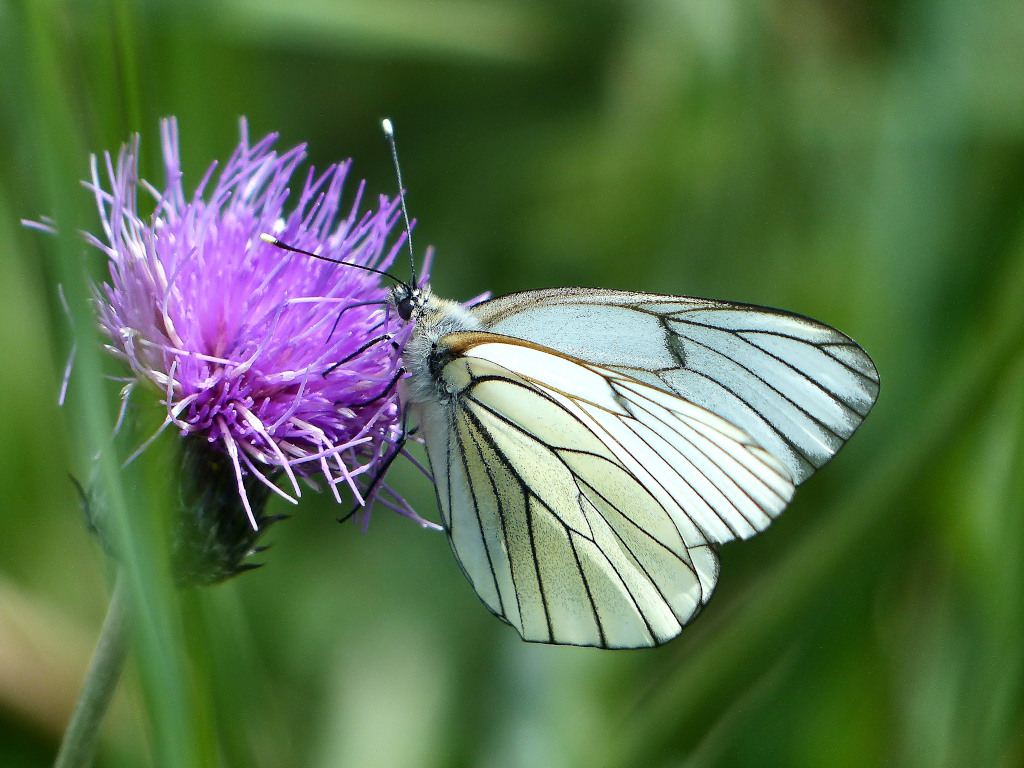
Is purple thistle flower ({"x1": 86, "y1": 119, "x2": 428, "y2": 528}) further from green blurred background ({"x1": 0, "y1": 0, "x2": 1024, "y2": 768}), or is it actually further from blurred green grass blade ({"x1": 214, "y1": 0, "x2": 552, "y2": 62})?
blurred green grass blade ({"x1": 214, "y1": 0, "x2": 552, "y2": 62})

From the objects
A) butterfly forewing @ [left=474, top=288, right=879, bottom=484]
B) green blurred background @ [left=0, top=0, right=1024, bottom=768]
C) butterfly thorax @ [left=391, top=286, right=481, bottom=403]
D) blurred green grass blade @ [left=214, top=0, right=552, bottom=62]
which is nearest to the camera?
green blurred background @ [left=0, top=0, right=1024, bottom=768]

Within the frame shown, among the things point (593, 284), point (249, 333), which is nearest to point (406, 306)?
point (249, 333)

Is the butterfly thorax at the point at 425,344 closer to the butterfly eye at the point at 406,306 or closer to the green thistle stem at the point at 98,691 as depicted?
the butterfly eye at the point at 406,306

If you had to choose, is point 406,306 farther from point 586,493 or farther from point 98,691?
point 98,691

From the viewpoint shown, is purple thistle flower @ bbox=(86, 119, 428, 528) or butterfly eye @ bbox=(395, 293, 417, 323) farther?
butterfly eye @ bbox=(395, 293, 417, 323)

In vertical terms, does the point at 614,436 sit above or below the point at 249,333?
below

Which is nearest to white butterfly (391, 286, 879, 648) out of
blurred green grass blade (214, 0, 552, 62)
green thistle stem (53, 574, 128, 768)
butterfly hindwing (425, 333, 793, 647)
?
butterfly hindwing (425, 333, 793, 647)
